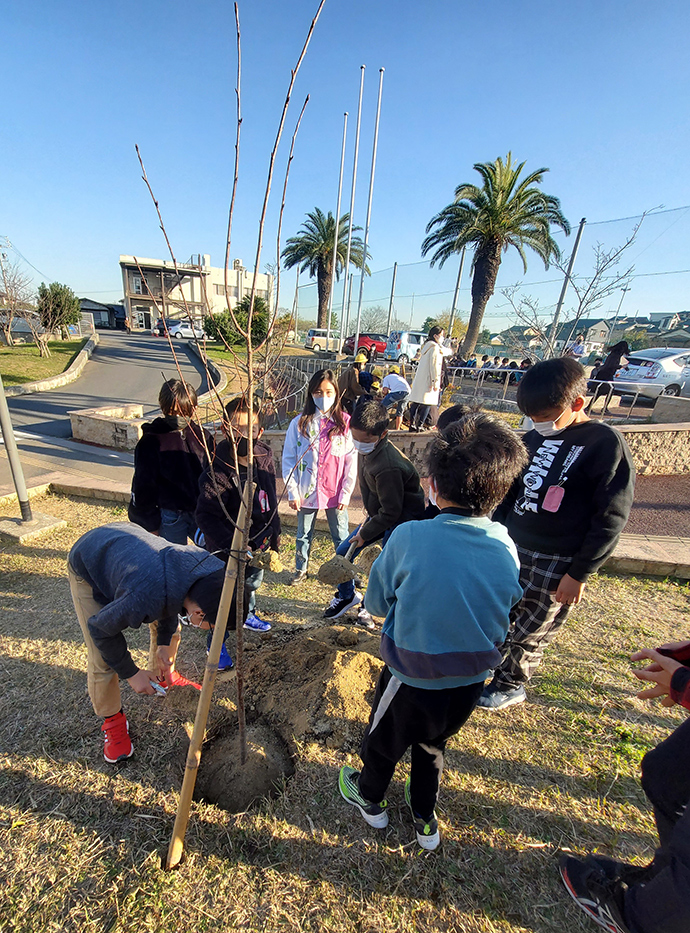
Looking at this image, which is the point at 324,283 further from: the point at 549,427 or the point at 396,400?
the point at 549,427

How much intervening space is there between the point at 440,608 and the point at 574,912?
135 centimetres

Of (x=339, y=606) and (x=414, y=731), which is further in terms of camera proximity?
(x=339, y=606)

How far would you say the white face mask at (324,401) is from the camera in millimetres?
3096

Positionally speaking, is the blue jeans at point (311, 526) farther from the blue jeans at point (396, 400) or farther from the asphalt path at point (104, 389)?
the blue jeans at point (396, 400)

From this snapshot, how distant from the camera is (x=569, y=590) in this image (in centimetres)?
203

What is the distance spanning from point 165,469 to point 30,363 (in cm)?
2198

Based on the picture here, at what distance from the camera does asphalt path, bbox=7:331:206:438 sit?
10.2 meters

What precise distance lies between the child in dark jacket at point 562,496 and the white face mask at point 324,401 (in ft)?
4.75

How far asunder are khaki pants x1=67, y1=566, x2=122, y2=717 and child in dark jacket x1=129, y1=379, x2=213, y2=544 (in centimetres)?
105

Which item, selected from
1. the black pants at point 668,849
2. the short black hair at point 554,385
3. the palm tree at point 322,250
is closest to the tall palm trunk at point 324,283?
the palm tree at point 322,250

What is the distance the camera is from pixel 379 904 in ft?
5.00

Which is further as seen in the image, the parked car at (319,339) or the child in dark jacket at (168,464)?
the parked car at (319,339)

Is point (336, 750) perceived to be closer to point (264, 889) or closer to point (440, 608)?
point (264, 889)

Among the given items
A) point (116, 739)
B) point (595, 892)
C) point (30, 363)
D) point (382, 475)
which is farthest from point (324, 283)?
point (595, 892)
